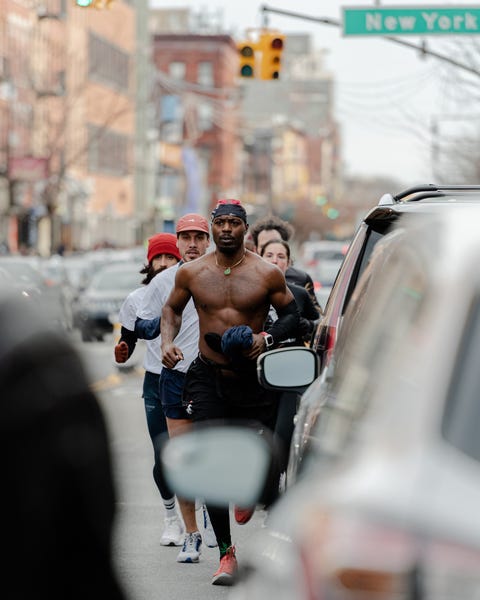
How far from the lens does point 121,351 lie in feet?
33.9

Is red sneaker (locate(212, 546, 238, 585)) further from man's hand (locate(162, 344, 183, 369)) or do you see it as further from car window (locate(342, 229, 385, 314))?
car window (locate(342, 229, 385, 314))

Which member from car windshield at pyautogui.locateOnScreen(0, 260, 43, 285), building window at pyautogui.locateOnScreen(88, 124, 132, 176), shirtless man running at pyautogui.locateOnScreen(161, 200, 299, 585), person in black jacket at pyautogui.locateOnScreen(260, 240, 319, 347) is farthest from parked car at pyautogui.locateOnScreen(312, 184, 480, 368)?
building window at pyautogui.locateOnScreen(88, 124, 132, 176)

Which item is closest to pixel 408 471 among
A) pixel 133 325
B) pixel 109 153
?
pixel 133 325

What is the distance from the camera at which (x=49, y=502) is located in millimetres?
3070

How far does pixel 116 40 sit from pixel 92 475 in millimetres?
87267

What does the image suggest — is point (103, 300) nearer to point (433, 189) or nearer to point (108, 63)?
point (433, 189)

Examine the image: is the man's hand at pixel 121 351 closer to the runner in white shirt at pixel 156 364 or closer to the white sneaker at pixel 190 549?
the runner in white shirt at pixel 156 364

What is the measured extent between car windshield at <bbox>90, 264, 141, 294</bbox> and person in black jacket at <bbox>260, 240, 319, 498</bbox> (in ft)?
65.5

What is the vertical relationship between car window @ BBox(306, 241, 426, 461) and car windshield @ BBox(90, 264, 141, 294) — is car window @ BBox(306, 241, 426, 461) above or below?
above

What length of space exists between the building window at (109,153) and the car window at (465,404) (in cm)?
7912

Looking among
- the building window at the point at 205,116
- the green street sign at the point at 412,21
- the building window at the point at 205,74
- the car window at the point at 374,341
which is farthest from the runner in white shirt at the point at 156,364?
the building window at the point at 205,116

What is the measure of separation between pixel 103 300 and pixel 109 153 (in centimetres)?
5807

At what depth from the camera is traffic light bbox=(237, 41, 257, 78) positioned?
29.3m

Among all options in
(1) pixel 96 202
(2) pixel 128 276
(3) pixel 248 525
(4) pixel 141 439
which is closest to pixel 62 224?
(1) pixel 96 202
